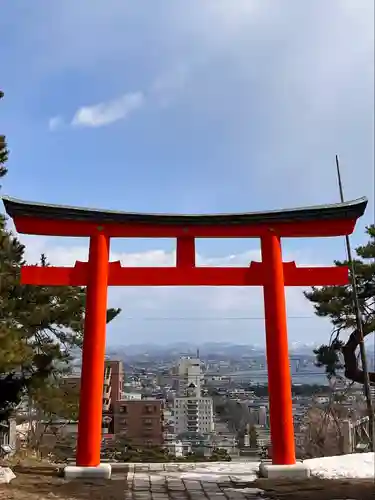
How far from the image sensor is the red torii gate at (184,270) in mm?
7125

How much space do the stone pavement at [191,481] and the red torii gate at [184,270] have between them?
77 centimetres

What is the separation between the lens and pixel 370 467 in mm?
7312

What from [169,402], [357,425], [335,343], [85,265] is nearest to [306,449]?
[357,425]

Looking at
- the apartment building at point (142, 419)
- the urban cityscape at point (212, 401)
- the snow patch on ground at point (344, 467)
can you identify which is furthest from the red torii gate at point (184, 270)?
the apartment building at point (142, 419)

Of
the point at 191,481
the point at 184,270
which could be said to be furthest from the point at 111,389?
the point at 184,270

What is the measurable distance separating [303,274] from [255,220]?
1242mm

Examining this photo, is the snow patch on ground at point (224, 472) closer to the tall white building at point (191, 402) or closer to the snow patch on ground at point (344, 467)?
the snow patch on ground at point (344, 467)

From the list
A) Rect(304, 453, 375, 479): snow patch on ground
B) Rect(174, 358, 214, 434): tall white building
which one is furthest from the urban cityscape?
Rect(304, 453, 375, 479): snow patch on ground

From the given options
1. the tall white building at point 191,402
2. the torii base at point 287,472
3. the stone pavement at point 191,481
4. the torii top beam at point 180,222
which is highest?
the torii top beam at point 180,222

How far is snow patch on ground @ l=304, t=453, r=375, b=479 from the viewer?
712 cm

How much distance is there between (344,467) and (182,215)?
4.76 meters

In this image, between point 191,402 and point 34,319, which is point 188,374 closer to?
point 191,402

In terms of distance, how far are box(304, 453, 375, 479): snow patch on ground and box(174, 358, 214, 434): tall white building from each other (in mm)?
9860

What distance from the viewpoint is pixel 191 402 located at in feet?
57.4
